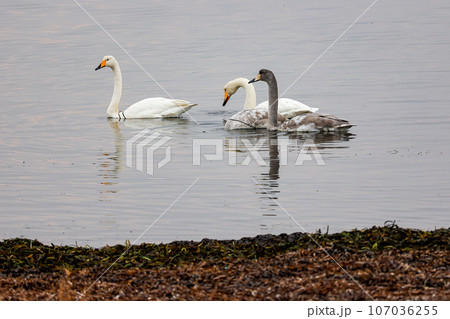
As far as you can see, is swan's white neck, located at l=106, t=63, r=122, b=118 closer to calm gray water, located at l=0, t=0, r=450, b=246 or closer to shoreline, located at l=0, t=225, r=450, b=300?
calm gray water, located at l=0, t=0, r=450, b=246

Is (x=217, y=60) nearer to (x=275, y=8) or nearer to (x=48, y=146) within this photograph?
(x=48, y=146)

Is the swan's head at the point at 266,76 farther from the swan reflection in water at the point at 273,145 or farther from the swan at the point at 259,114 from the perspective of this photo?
the swan reflection in water at the point at 273,145

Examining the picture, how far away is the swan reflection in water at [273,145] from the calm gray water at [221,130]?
0.05 metres

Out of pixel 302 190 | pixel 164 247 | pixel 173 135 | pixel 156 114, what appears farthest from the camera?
pixel 156 114

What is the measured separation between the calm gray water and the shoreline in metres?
1.89

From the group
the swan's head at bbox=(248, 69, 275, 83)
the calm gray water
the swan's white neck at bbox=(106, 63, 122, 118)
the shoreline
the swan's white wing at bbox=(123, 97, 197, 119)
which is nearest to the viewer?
the shoreline

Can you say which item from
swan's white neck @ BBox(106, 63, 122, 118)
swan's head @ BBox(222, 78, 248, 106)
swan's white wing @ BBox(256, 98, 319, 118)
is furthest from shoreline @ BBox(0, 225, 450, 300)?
swan's head @ BBox(222, 78, 248, 106)

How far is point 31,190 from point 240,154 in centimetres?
382

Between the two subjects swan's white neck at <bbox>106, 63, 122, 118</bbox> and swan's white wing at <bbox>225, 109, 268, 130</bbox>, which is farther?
swan's white neck at <bbox>106, 63, 122, 118</bbox>

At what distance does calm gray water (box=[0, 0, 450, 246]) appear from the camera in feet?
35.9

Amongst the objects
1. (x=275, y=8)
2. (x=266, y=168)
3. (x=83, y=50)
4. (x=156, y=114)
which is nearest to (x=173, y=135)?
(x=156, y=114)

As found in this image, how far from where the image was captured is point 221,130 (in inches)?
695

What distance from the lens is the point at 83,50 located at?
101 feet

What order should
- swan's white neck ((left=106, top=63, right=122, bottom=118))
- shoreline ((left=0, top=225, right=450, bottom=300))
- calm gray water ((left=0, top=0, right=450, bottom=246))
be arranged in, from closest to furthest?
shoreline ((left=0, top=225, right=450, bottom=300))
calm gray water ((left=0, top=0, right=450, bottom=246))
swan's white neck ((left=106, top=63, right=122, bottom=118))
